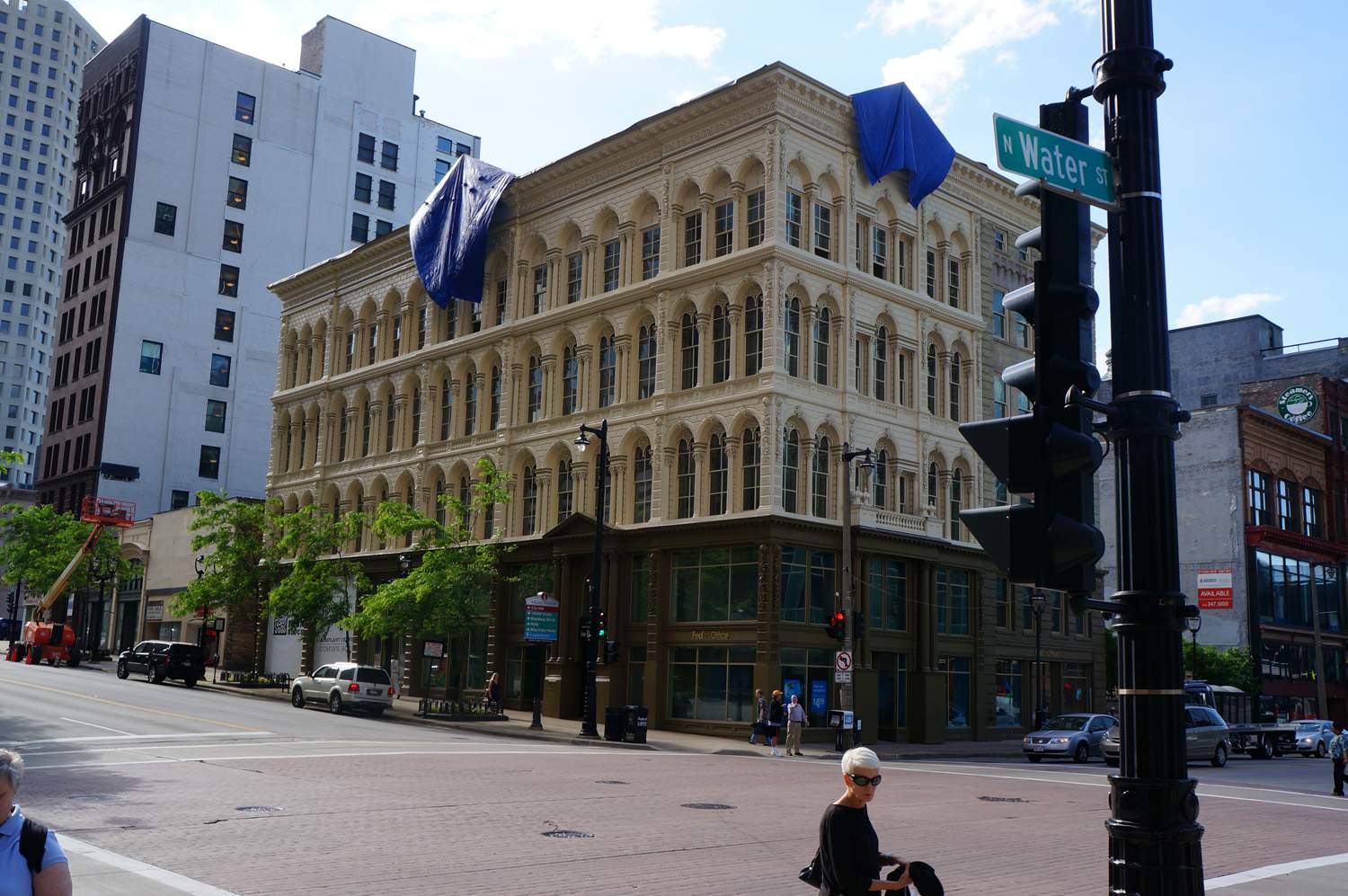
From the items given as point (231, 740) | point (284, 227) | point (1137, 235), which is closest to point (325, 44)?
point (284, 227)

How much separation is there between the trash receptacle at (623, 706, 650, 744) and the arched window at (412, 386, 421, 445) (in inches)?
948

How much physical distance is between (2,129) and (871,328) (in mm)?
161248

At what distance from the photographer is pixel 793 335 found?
41.7m

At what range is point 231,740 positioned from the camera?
2688 cm

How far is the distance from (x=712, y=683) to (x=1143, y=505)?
35.9 m

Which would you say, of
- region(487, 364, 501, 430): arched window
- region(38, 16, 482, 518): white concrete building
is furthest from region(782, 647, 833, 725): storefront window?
region(38, 16, 482, 518): white concrete building

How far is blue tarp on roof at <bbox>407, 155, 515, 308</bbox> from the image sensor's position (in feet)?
171

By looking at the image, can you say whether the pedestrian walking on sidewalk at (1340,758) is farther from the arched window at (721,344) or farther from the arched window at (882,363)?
the arched window at (721,344)

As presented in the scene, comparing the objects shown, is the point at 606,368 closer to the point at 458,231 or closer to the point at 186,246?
the point at 458,231

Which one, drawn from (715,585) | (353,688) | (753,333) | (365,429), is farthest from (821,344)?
(365,429)

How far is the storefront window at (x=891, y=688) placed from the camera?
143ft

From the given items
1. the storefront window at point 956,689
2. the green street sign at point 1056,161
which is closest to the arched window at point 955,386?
the storefront window at point 956,689

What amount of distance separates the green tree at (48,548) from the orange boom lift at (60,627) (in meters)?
0.65

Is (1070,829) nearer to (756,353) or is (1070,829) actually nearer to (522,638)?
(756,353)
